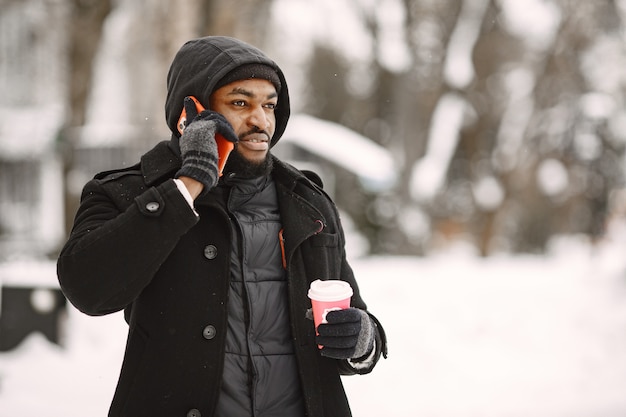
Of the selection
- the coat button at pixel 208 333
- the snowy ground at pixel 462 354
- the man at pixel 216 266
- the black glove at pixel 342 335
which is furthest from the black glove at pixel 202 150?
the snowy ground at pixel 462 354

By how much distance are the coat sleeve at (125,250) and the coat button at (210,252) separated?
8.0 inches

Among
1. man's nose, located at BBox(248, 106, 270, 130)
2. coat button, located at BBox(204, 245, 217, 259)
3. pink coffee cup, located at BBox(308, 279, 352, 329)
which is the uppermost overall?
man's nose, located at BBox(248, 106, 270, 130)

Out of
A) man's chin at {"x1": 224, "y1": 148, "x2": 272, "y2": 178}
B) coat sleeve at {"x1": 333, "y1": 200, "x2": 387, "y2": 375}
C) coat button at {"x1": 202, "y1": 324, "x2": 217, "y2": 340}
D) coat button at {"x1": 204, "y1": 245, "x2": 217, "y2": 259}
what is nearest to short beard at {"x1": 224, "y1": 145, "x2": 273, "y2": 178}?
man's chin at {"x1": 224, "y1": 148, "x2": 272, "y2": 178}

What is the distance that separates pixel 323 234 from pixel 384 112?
31987 millimetres

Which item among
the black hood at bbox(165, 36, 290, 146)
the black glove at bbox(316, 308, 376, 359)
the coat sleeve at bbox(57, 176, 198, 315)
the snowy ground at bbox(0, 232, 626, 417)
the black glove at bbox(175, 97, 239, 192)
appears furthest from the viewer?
the snowy ground at bbox(0, 232, 626, 417)

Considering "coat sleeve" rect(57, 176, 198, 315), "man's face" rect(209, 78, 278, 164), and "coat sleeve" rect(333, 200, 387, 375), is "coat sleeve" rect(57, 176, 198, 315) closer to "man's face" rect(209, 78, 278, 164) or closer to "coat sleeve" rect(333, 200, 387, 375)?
"man's face" rect(209, 78, 278, 164)

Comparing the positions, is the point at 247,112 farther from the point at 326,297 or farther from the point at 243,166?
the point at 326,297

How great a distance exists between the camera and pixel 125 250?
207 cm

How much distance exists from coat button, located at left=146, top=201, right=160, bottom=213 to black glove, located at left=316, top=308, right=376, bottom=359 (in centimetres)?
68

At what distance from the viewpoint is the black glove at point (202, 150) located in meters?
2.19

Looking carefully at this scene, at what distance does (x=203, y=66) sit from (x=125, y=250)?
0.77 m

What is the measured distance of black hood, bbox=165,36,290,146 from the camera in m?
2.42

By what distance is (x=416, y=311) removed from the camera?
9.30m

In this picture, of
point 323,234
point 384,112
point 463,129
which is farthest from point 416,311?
point 384,112
